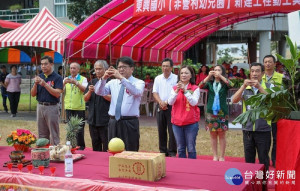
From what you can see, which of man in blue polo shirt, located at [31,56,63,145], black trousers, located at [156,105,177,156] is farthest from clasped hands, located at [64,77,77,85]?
black trousers, located at [156,105,177,156]

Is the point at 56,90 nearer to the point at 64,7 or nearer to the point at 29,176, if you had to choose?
the point at 29,176

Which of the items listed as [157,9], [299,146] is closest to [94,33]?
[157,9]

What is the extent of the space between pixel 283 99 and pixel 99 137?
2.92 metres

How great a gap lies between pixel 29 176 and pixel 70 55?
5583 millimetres

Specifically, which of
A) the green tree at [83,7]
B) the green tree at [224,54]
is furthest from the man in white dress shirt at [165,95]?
the green tree at [224,54]

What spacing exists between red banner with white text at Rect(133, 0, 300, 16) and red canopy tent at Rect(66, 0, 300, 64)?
16 mm

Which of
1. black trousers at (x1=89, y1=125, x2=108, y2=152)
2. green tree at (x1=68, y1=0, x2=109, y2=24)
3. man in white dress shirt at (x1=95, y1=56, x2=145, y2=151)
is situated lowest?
black trousers at (x1=89, y1=125, x2=108, y2=152)

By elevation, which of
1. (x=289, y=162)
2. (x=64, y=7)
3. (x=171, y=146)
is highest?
(x=64, y=7)

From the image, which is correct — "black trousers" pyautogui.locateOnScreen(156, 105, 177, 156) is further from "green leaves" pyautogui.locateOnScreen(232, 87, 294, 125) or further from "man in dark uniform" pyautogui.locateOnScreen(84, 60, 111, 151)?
"green leaves" pyautogui.locateOnScreen(232, 87, 294, 125)

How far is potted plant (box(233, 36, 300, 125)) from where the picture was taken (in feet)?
8.93

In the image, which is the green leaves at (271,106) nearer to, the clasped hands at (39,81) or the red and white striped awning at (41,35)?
the clasped hands at (39,81)

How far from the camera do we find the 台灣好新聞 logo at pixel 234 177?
2354 millimetres

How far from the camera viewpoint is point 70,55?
25.6 feet

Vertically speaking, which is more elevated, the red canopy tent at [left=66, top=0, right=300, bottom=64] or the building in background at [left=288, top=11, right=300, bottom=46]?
the red canopy tent at [left=66, top=0, right=300, bottom=64]
